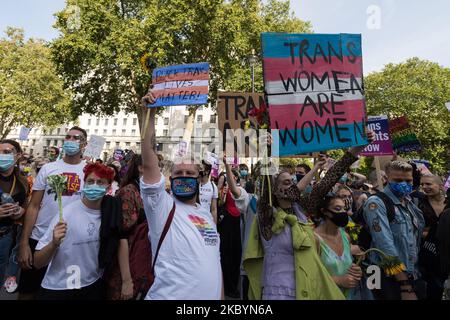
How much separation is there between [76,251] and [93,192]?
467 millimetres

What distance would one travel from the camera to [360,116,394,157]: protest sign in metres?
5.12

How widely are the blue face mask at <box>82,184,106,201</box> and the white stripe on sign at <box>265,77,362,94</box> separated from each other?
1.61m

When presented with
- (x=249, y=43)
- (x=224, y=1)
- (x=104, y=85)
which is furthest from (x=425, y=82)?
(x=104, y=85)

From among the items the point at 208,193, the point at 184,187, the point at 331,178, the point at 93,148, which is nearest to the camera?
the point at 184,187

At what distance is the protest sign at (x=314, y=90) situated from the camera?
111 inches

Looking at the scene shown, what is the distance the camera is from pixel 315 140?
2852 millimetres

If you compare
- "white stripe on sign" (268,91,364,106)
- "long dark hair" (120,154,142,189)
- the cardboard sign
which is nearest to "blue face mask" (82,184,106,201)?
"long dark hair" (120,154,142,189)

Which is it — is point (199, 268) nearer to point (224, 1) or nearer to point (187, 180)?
point (187, 180)

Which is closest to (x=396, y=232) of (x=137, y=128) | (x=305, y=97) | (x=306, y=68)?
(x=305, y=97)

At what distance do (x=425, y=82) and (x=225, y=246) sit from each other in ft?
117

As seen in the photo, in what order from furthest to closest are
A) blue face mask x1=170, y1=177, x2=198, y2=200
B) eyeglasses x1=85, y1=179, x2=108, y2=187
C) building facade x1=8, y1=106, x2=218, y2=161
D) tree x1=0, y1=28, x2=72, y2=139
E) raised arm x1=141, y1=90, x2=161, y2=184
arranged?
building facade x1=8, y1=106, x2=218, y2=161 → tree x1=0, y1=28, x2=72, y2=139 → eyeglasses x1=85, y1=179, x2=108, y2=187 → blue face mask x1=170, y1=177, x2=198, y2=200 → raised arm x1=141, y1=90, x2=161, y2=184

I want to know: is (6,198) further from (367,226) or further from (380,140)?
(380,140)

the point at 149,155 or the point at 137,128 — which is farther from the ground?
the point at 137,128

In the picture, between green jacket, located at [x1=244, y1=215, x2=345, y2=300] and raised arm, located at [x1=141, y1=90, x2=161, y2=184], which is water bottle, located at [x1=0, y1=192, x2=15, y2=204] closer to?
raised arm, located at [x1=141, y1=90, x2=161, y2=184]
